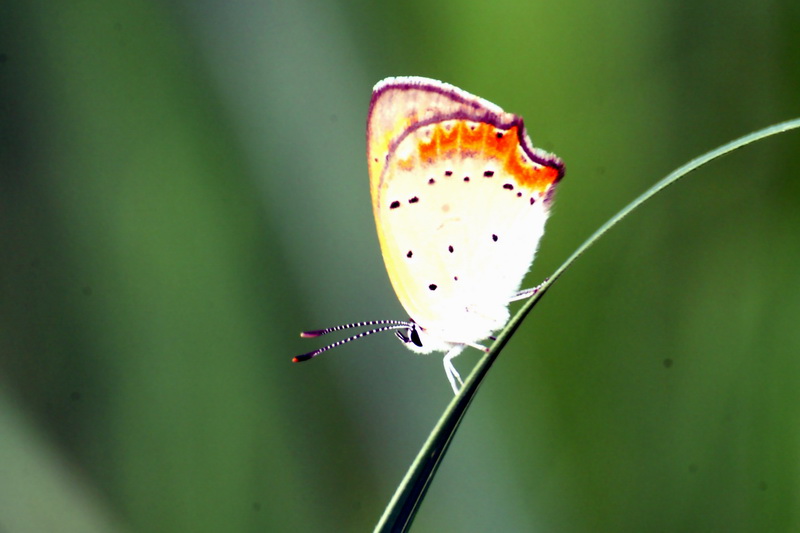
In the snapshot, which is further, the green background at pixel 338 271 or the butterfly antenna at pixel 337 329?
the green background at pixel 338 271

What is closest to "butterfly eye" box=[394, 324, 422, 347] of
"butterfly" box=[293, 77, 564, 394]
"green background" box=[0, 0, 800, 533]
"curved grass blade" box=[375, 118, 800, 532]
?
"butterfly" box=[293, 77, 564, 394]

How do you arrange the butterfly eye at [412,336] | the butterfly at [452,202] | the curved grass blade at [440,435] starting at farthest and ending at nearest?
the butterfly eye at [412,336] < the butterfly at [452,202] < the curved grass blade at [440,435]

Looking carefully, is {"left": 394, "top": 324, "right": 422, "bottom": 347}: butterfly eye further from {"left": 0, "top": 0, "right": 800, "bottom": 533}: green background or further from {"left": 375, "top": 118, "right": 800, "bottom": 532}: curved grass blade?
{"left": 375, "top": 118, "right": 800, "bottom": 532}: curved grass blade

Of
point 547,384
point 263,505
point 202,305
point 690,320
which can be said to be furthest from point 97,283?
point 690,320

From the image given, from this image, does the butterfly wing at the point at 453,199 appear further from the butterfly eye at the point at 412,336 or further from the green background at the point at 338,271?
the green background at the point at 338,271

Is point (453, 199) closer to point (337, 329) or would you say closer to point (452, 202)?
point (452, 202)

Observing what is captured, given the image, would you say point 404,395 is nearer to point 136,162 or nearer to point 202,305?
point 202,305

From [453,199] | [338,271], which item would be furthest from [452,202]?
[338,271]

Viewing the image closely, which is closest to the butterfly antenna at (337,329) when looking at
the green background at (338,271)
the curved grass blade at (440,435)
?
the green background at (338,271)
